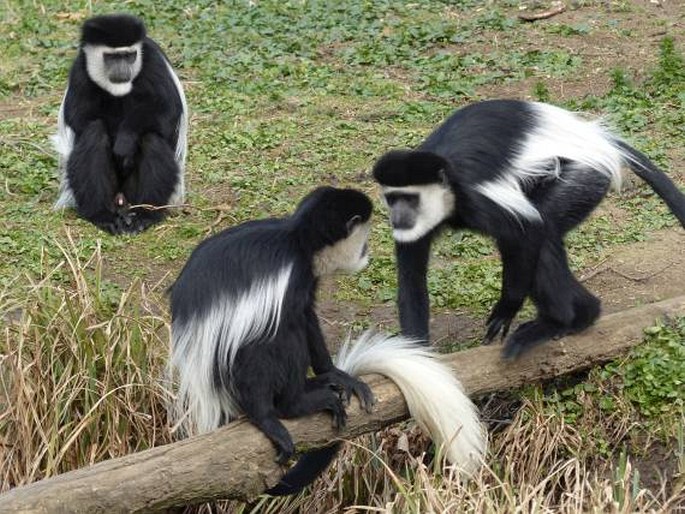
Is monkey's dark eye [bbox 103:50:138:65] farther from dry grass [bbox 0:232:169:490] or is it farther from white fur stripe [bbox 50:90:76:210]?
dry grass [bbox 0:232:169:490]

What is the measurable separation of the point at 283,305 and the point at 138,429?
94cm

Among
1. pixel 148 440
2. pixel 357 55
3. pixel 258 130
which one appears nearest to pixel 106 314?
pixel 148 440

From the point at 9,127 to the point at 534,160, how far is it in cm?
409

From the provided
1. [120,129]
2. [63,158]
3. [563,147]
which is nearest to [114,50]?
[120,129]

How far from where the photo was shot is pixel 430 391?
13.1 feet

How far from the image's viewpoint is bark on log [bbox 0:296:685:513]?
342cm

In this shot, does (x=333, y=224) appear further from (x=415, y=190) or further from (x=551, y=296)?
(x=551, y=296)

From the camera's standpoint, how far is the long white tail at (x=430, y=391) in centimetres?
402

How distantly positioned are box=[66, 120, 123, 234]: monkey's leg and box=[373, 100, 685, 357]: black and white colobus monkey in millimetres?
2542

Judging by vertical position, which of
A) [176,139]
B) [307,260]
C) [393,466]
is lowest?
[393,466]

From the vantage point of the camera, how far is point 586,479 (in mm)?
4043

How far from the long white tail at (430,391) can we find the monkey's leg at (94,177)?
277 cm

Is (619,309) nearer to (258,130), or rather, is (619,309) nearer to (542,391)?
(542,391)

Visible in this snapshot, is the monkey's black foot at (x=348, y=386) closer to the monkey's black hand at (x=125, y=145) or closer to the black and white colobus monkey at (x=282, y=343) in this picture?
the black and white colobus monkey at (x=282, y=343)
